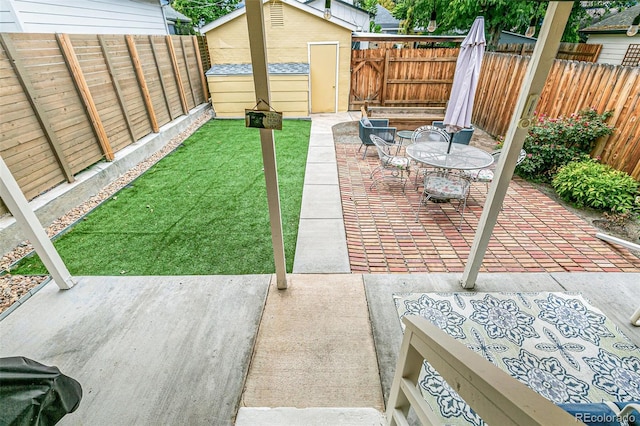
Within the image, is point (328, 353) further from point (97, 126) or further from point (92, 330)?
point (97, 126)

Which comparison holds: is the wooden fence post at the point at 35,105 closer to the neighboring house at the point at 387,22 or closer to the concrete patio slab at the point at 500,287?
the concrete patio slab at the point at 500,287

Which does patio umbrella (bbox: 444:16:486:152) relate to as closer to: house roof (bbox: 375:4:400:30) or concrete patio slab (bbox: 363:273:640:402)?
concrete patio slab (bbox: 363:273:640:402)

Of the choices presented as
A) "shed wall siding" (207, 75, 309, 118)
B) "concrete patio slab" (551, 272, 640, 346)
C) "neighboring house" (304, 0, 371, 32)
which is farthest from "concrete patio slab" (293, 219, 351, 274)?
"neighboring house" (304, 0, 371, 32)

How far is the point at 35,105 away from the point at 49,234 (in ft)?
6.14

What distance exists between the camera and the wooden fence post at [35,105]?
12.6ft

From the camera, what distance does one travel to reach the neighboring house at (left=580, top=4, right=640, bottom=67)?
1258cm

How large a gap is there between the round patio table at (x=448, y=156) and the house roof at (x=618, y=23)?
14449 mm

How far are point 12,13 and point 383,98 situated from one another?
9.90 meters

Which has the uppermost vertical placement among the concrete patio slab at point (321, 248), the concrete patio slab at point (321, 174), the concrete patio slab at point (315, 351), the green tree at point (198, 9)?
the green tree at point (198, 9)

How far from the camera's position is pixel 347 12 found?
2014cm

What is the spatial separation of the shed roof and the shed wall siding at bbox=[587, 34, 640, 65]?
1470 cm

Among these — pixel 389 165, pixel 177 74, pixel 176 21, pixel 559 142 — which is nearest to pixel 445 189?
pixel 389 165

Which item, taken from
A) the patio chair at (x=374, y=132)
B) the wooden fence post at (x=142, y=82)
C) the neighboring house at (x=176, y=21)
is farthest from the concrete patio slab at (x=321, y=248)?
the neighboring house at (x=176, y=21)

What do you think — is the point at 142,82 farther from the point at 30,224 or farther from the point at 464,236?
the point at 464,236
